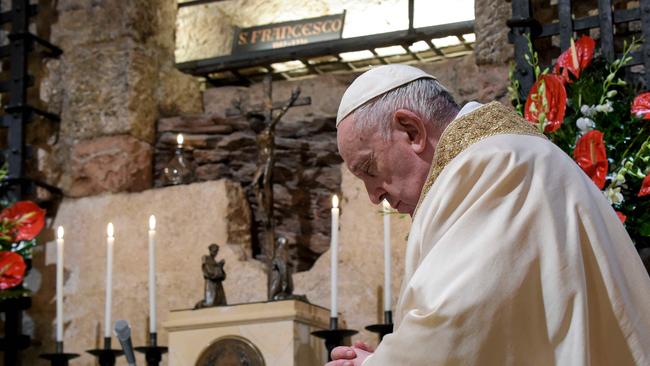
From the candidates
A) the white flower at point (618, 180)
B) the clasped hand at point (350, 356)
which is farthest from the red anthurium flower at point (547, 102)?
the clasped hand at point (350, 356)

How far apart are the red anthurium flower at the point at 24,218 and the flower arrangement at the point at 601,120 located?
1863 millimetres

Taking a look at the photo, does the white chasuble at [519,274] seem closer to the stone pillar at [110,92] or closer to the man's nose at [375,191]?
the man's nose at [375,191]

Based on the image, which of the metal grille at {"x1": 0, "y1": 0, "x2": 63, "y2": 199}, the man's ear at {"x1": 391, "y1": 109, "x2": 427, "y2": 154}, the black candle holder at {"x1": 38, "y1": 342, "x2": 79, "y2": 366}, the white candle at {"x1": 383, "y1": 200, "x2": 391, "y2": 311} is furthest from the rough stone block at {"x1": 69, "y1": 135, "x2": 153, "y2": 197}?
the man's ear at {"x1": 391, "y1": 109, "x2": 427, "y2": 154}

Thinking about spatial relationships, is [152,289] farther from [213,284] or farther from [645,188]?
[645,188]

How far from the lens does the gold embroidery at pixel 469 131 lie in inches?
77.4

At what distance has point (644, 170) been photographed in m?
A: 3.25

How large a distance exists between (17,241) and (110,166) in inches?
20.0

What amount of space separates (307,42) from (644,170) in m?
1.81

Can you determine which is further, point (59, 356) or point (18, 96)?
point (18, 96)

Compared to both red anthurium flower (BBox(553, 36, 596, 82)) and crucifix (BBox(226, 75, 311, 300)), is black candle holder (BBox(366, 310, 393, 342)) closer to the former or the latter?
crucifix (BBox(226, 75, 311, 300))

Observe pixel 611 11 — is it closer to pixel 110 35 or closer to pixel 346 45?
pixel 346 45

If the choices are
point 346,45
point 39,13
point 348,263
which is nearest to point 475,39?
point 346,45

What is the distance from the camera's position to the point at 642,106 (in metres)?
3.28

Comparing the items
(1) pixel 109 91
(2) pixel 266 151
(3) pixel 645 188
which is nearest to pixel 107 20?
(1) pixel 109 91
